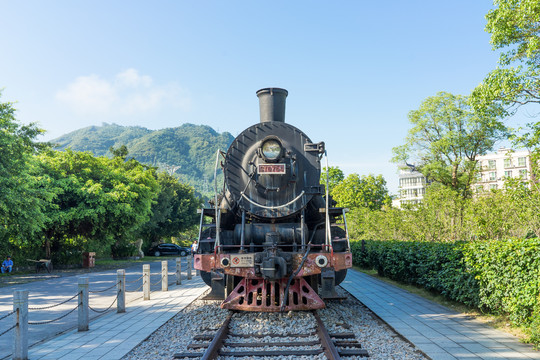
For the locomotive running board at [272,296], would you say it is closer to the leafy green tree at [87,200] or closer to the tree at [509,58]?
the tree at [509,58]

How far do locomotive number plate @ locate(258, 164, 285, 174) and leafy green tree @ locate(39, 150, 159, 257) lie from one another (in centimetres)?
1602

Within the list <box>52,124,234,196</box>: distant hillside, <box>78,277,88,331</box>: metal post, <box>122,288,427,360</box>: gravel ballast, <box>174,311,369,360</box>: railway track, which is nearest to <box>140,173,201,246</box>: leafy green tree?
<box>78,277,88,331</box>: metal post

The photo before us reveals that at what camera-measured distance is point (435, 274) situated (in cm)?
918

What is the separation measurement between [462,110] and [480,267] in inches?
927

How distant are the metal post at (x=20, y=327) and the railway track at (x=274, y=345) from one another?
2.07 metres

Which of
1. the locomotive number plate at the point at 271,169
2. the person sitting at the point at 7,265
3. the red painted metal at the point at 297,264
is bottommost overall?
the person sitting at the point at 7,265

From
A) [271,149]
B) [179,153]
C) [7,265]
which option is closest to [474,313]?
[271,149]

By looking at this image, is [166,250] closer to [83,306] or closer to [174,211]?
[174,211]

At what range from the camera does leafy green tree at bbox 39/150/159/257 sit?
2083 cm

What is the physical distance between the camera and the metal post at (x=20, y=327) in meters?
5.23

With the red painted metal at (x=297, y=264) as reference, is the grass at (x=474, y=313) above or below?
below

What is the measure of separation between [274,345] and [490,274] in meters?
3.85

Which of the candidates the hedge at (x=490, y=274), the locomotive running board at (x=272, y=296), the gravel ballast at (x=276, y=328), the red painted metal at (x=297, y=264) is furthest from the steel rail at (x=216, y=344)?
the hedge at (x=490, y=274)

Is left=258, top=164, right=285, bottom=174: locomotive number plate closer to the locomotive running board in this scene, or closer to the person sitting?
the locomotive running board
